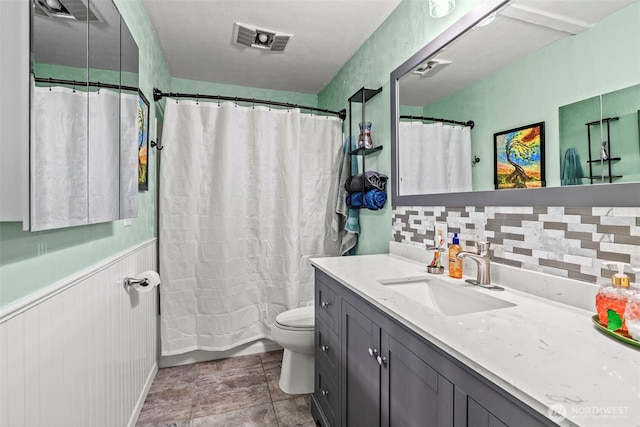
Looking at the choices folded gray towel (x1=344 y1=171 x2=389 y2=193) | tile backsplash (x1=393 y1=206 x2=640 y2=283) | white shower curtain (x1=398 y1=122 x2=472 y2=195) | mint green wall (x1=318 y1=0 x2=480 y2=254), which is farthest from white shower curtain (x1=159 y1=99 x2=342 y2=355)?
tile backsplash (x1=393 y1=206 x2=640 y2=283)

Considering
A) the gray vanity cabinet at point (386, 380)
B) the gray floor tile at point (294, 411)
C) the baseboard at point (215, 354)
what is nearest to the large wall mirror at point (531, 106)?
the gray vanity cabinet at point (386, 380)

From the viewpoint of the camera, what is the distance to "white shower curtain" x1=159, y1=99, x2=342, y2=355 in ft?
7.22

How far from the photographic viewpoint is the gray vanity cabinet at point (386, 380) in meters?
0.61

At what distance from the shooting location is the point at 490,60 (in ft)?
4.10

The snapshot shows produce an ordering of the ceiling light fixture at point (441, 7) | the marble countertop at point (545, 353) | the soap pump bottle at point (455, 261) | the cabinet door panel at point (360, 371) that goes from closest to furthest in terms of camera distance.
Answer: the marble countertop at point (545, 353)
the cabinet door panel at point (360, 371)
the soap pump bottle at point (455, 261)
the ceiling light fixture at point (441, 7)

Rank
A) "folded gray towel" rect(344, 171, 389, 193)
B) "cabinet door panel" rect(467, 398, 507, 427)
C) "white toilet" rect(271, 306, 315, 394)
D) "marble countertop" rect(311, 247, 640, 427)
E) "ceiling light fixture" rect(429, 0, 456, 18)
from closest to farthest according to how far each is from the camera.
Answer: "marble countertop" rect(311, 247, 640, 427) → "cabinet door panel" rect(467, 398, 507, 427) → "ceiling light fixture" rect(429, 0, 456, 18) → "white toilet" rect(271, 306, 315, 394) → "folded gray towel" rect(344, 171, 389, 193)

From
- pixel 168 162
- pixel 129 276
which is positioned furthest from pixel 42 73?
pixel 168 162

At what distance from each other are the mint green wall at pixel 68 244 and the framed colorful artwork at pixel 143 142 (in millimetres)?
80

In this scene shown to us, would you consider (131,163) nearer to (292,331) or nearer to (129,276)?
(129,276)

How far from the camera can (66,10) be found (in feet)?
3.02

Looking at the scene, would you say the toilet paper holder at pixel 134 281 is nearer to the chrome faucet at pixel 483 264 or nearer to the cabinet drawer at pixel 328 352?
the cabinet drawer at pixel 328 352

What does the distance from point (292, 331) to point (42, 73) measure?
5.24ft

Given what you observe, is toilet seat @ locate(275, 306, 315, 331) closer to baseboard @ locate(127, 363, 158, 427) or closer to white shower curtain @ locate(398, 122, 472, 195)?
baseboard @ locate(127, 363, 158, 427)

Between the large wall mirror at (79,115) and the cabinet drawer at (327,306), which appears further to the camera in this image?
the cabinet drawer at (327,306)
